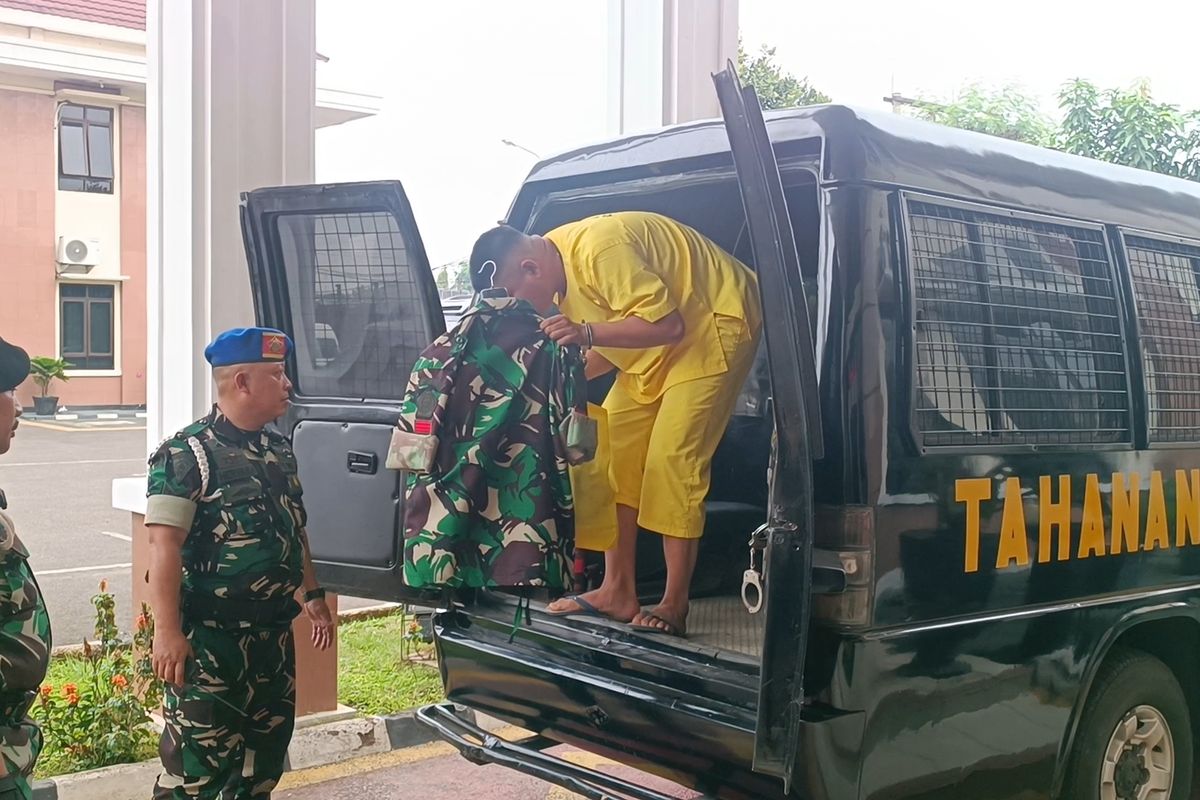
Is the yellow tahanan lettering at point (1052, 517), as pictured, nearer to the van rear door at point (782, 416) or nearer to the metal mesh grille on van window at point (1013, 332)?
the metal mesh grille on van window at point (1013, 332)

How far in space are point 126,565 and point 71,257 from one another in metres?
18.2

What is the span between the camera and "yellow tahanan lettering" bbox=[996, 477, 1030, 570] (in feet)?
10.6


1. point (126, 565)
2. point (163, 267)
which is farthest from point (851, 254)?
point (126, 565)

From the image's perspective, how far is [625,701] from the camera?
10.9ft

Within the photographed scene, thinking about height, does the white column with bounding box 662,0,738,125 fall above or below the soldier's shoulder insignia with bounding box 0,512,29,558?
above

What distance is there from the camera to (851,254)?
3.00 metres

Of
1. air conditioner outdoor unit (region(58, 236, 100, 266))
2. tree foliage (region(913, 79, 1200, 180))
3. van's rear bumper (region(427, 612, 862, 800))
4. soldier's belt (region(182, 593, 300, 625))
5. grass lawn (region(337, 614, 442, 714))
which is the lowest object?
grass lawn (region(337, 614, 442, 714))

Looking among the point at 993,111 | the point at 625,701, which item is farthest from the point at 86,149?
the point at 625,701

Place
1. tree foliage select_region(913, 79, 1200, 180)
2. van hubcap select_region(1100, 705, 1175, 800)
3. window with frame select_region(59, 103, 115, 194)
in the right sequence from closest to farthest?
van hubcap select_region(1100, 705, 1175, 800)
tree foliage select_region(913, 79, 1200, 180)
window with frame select_region(59, 103, 115, 194)

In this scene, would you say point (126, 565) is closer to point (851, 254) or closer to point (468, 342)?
point (468, 342)

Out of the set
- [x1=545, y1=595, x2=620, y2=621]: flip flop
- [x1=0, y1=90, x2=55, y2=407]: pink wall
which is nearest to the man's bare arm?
[x1=545, y1=595, x2=620, y2=621]: flip flop

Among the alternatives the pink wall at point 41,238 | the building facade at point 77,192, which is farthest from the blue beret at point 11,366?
the pink wall at point 41,238

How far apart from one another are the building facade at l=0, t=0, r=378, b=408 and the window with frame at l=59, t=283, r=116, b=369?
0.9 inches

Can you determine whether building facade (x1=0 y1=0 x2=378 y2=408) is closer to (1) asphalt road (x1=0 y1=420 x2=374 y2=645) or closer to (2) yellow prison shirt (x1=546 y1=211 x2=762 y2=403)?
(1) asphalt road (x1=0 y1=420 x2=374 y2=645)
